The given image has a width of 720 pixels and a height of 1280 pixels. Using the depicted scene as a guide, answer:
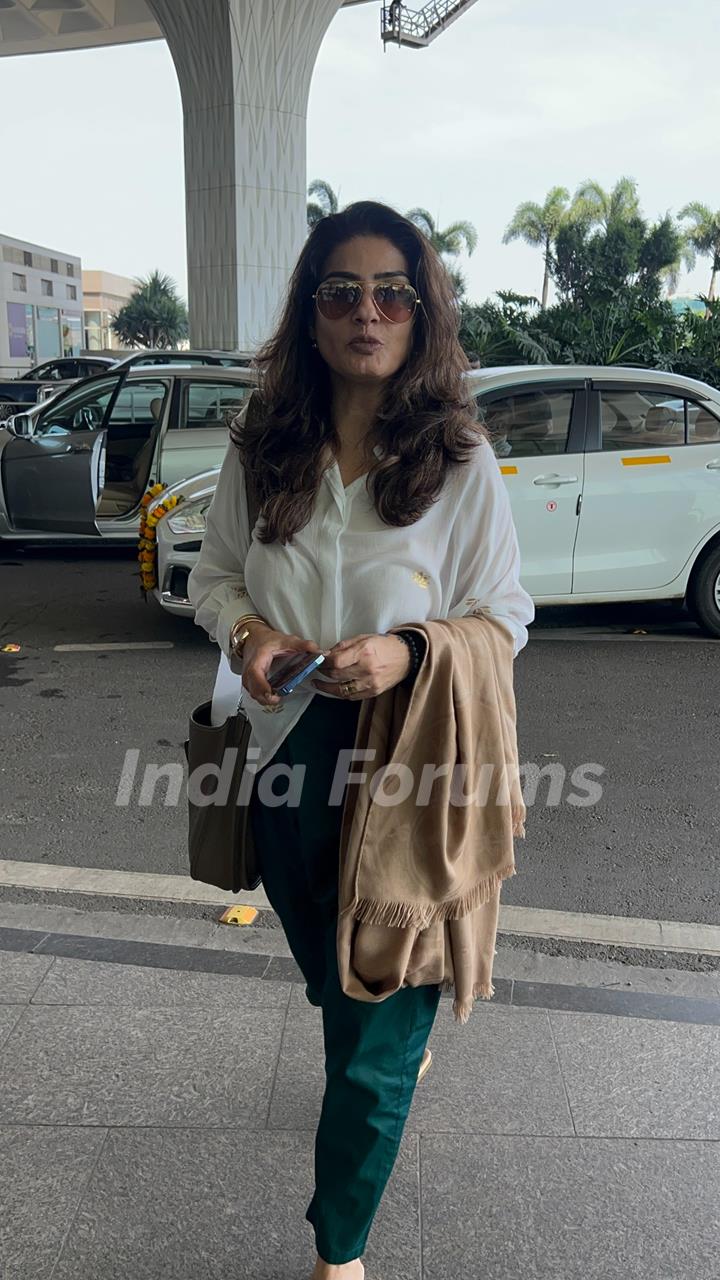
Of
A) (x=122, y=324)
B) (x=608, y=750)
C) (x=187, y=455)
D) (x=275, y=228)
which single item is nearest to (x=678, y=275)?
(x=122, y=324)

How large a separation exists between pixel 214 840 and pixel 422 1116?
897mm

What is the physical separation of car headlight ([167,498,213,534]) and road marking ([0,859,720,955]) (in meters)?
3.06

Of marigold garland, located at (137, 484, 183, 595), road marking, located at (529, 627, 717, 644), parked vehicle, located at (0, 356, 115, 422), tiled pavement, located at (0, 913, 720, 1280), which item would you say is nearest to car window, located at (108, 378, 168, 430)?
marigold garland, located at (137, 484, 183, 595)

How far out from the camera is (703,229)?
5316cm

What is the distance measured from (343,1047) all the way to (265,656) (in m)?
0.71

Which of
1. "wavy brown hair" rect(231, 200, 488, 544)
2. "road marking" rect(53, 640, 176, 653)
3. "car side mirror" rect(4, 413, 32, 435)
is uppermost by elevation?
"wavy brown hair" rect(231, 200, 488, 544)

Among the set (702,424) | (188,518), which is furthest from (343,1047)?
(702,424)

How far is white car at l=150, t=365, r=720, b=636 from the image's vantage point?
21.6 feet

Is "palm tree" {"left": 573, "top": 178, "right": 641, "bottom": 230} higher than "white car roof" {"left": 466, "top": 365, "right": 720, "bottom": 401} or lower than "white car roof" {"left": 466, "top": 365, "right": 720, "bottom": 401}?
higher

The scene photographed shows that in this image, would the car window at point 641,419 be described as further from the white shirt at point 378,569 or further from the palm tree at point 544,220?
the palm tree at point 544,220

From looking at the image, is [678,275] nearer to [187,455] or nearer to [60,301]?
[60,301]

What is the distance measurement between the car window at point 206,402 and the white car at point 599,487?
247cm

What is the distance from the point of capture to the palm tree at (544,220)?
5356cm

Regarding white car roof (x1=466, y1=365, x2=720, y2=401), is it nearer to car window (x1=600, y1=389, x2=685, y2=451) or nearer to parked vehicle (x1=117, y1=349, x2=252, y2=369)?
car window (x1=600, y1=389, x2=685, y2=451)
